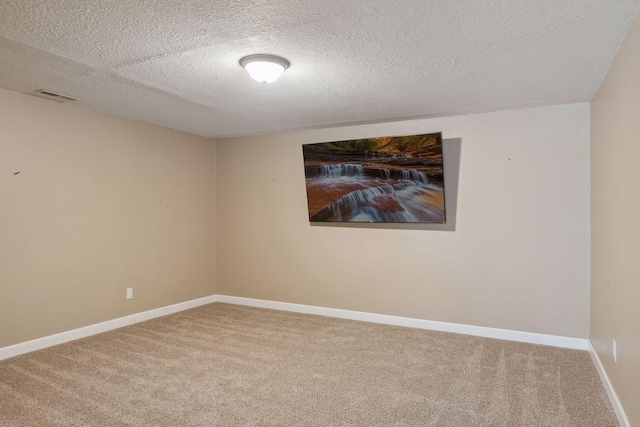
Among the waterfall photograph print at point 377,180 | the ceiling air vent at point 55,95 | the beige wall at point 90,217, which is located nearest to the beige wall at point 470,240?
the waterfall photograph print at point 377,180

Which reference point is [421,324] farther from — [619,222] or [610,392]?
[619,222]

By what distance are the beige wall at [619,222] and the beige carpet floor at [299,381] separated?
397 mm

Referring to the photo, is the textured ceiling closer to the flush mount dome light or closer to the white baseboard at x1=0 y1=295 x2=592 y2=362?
the flush mount dome light

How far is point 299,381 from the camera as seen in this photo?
2.90m

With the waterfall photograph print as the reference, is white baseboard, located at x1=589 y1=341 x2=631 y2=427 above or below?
below

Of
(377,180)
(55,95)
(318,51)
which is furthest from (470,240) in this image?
(55,95)

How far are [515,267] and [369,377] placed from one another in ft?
6.06

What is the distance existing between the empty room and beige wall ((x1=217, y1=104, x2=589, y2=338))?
0.02 metres

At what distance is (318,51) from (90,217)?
288 centimetres

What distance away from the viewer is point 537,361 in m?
3.28

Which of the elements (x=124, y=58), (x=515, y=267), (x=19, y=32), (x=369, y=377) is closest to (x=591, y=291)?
(x=515, y=267)

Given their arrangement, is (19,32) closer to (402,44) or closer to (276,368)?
(402,44)

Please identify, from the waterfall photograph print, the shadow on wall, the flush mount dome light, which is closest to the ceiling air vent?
the flush mount dome light

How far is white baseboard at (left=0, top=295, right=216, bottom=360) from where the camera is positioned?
338 centimetres
